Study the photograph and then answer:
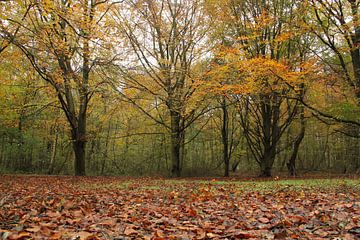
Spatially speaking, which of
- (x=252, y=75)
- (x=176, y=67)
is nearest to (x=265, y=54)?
(x=252, y=75)

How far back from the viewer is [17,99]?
68.6 feet

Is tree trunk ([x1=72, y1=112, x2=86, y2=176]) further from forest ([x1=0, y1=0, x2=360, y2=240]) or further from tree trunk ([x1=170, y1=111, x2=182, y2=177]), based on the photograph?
tree trunk ([x1=170, y1=111, x2=182, y2=177])

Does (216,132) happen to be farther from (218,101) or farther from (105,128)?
(105,128)

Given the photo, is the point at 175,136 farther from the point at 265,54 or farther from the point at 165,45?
the point at 265,54

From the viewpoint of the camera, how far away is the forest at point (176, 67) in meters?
12.6

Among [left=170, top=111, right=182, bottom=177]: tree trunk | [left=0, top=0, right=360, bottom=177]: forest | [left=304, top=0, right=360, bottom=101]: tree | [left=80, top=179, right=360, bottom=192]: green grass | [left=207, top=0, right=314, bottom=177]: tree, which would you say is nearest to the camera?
[left=80, top=179, right=360, bottom=192]: green grass

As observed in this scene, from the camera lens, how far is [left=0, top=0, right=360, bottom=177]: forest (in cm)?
1262

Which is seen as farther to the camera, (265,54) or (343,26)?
(265,54)

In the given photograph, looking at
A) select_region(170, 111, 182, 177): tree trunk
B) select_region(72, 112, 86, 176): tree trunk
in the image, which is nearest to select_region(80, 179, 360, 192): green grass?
select_region(72, 112, 86, 176): tree trunk

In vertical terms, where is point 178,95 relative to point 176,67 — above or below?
A: below

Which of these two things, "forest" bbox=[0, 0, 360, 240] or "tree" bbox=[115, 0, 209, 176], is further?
"tree" bbox=[115, 0, 209, 176]

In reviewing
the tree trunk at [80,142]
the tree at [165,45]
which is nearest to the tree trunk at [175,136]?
the tree at [165,45]

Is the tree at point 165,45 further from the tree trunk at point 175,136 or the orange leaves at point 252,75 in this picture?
the orange leaves at point 252,75

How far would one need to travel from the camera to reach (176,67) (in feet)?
59.6
